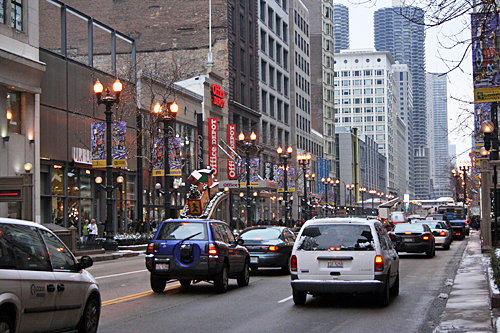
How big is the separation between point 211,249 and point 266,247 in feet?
17.4

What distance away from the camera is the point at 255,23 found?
79.6m

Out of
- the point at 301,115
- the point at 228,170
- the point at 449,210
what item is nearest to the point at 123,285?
the point at 228,170

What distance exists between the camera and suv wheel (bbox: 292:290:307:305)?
13159 mm

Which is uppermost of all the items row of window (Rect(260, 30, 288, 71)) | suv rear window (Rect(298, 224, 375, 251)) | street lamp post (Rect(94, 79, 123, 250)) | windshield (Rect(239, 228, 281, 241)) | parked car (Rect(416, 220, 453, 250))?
row of window (Rect(260, 30, 288, 71))

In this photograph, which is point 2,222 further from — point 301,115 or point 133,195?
point 301,115

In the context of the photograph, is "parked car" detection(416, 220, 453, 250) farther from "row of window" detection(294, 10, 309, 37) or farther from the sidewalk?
"row of window" detection(294, 10, 309, 37)

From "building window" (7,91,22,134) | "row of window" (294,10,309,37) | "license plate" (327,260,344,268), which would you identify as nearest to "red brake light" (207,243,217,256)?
"license plate" (327,260,344,268)

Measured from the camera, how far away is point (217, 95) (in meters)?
64.2

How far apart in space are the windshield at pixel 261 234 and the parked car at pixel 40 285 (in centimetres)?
1123

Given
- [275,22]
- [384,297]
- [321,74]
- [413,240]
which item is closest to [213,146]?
[413,240]

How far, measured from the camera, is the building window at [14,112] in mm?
33469

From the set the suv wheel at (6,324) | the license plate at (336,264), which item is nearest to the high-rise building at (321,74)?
the license plate at (336,264)

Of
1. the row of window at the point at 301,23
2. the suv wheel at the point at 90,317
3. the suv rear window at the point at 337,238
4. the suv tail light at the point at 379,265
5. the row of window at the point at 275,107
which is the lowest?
the suv wheel at the point at 90,317

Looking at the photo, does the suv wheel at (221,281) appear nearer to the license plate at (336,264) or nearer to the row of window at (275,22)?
the license plate at (336,264)
